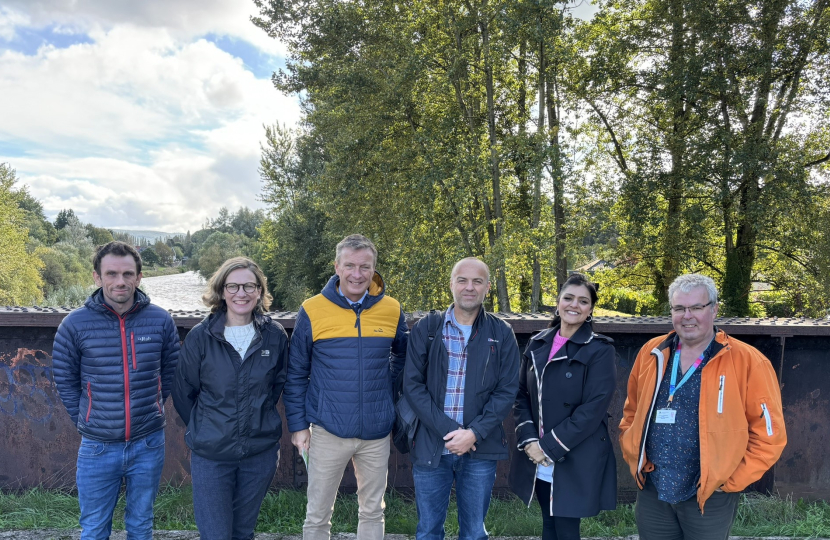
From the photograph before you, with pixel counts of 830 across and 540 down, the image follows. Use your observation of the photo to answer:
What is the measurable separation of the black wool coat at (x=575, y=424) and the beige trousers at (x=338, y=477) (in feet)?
2.87

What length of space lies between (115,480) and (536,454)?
8.26ft

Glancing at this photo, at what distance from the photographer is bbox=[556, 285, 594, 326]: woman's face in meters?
3.12

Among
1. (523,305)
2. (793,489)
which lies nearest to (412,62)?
(523,305)

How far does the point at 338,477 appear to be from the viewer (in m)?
3.38

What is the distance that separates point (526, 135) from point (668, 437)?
1481cm

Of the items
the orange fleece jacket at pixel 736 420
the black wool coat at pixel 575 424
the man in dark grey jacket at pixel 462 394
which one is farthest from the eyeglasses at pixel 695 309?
the man in dark grey jacket at pixel 462 394

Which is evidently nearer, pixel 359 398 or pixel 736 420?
pixel 736 420

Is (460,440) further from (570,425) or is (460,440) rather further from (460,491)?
(570,425)

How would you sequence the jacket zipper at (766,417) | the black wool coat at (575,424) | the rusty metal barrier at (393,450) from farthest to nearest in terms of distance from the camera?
the rusty metal barrier at (393,450)
the black wool coat at (575,424)
the jacket zipper at (766,417)

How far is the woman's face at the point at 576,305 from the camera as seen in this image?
3.12 m

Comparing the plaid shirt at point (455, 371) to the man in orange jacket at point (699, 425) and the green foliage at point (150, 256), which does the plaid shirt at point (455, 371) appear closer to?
the man in orange jacket at point (699, 425)

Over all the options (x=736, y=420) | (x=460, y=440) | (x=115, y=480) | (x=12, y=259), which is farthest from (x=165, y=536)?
(x=12, y=259)

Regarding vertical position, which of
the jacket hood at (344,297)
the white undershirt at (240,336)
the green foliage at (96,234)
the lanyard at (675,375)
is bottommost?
the lanyard at (675,375)

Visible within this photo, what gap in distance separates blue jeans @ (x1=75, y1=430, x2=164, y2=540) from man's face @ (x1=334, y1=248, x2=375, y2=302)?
4.90 feet
